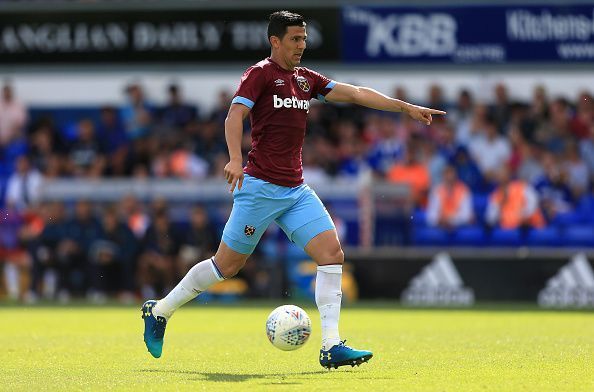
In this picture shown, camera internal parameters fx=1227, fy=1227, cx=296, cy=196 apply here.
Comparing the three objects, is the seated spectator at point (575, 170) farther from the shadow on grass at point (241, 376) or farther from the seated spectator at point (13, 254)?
the shadow on grass at point (241, 376)

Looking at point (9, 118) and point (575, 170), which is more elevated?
point (9, 118)

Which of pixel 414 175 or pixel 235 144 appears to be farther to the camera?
pixel 414 175

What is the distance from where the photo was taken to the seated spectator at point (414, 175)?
19.5 meters

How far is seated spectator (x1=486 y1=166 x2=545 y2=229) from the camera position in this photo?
1872 centimetres

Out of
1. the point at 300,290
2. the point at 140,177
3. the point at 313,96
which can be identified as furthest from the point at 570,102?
the point at 313,96

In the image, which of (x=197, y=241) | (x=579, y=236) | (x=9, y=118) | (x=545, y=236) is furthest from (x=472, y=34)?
(x=9, y=118)

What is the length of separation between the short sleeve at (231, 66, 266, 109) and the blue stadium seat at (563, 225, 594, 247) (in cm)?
1119

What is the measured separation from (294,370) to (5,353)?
2.83 meters

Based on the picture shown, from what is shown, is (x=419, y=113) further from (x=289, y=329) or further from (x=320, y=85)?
(x=289, y=329)

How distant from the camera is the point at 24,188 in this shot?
2052 cm

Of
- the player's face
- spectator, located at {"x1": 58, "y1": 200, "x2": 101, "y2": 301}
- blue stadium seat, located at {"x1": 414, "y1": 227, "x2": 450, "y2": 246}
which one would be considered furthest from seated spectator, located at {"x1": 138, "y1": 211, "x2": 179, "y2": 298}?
the player's face

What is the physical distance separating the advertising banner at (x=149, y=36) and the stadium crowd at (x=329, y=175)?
2080mm

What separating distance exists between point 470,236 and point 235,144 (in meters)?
11.2

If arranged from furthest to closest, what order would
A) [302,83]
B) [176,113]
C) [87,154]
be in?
[176,113] → [87,154] → [302,83]
